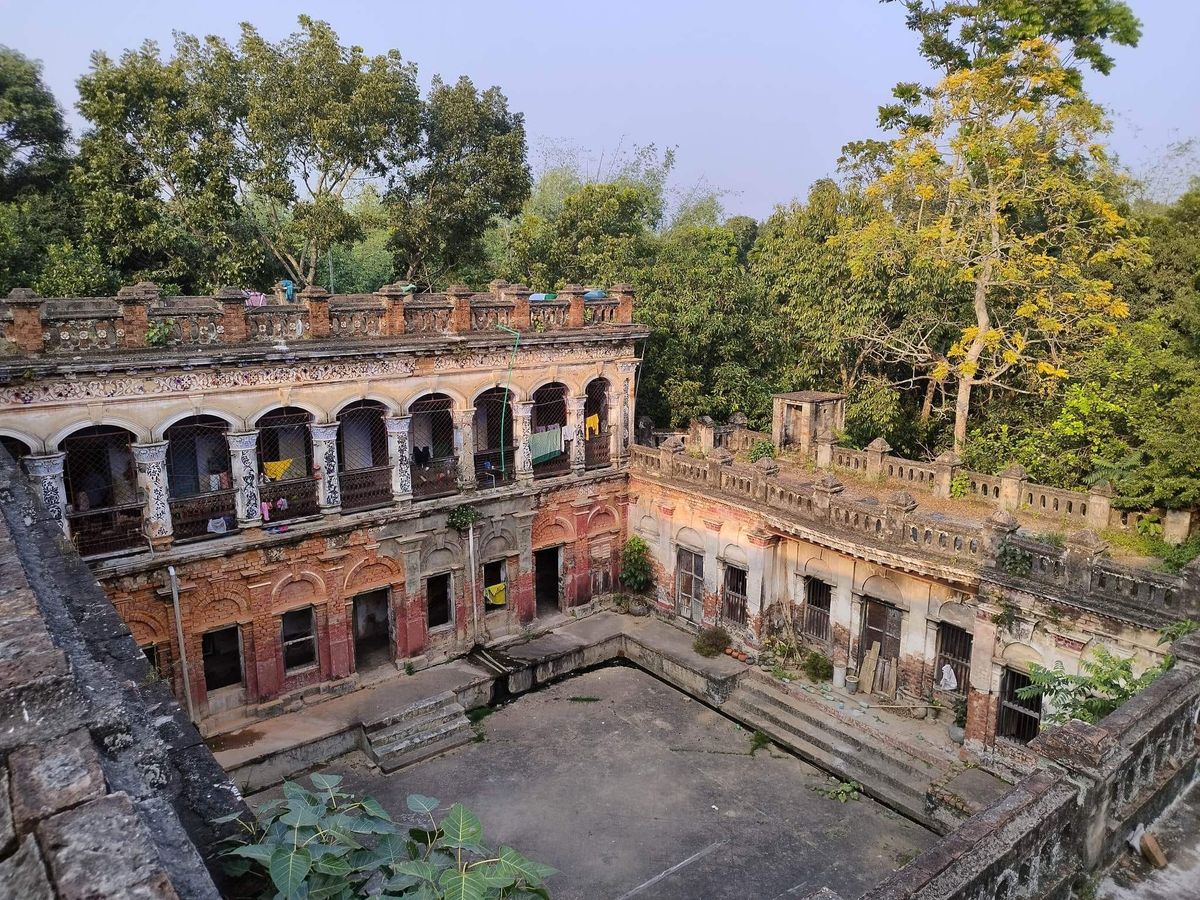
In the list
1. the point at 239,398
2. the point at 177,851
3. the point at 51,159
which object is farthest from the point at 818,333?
the point at 51,159

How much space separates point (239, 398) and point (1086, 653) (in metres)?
14.9

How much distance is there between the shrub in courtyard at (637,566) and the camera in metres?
20.1

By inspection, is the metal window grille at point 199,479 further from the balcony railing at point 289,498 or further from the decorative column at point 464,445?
the decorative column at point 464,445

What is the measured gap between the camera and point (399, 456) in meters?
16.3

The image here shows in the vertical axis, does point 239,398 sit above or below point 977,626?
above

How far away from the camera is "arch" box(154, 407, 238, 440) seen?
13539 millimetres

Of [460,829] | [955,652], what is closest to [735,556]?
[955,652]

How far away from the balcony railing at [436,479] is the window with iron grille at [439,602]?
6.71 feet

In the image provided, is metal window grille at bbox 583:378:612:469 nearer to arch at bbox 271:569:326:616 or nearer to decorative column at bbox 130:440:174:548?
arch at bbox 271:569:326:616

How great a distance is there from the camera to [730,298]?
21594 millimetres

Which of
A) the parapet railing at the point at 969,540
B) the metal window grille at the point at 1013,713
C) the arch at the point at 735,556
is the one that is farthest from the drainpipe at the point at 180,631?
the metal window grille at the point at 1013,713

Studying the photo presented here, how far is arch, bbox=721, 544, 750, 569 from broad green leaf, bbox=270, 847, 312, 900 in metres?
15.0

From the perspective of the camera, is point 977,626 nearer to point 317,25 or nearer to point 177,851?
point 177,851

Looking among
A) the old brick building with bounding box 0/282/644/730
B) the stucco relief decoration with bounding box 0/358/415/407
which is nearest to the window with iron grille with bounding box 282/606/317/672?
the old brick building with bounding box 0/282/644/730
